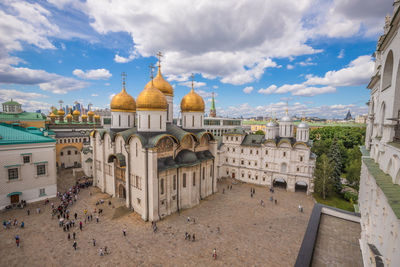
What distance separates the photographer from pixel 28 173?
838 inches

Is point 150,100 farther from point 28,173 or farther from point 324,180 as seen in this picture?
point 324,180

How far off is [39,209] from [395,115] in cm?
2815

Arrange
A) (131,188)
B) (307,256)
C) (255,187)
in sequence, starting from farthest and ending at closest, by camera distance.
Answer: (255,187) → (131,188) → (307,256)

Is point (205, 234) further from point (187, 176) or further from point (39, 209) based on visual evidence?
point (39, 209)

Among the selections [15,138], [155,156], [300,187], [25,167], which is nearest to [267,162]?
[300,187]

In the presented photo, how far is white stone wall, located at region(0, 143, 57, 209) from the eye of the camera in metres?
19.8

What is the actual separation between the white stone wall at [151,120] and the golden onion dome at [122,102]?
5.24 m

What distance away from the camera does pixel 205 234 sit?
54.6 feet

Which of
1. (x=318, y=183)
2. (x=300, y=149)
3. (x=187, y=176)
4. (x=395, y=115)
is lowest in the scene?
(x=318, y=183)

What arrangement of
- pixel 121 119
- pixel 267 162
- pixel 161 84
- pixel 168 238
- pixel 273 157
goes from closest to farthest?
pixel 168 238, pixel 161 84, pixel 121 119, pixel 273 157, pixel 267 162

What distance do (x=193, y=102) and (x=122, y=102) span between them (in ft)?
31.1

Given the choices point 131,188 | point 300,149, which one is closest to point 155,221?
point 131,188

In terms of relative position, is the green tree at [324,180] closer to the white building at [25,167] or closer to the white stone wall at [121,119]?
the white stone wall at [121,119]

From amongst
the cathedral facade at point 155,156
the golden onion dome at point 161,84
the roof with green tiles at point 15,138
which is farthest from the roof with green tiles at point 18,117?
the golden onion dome at point 161,84
